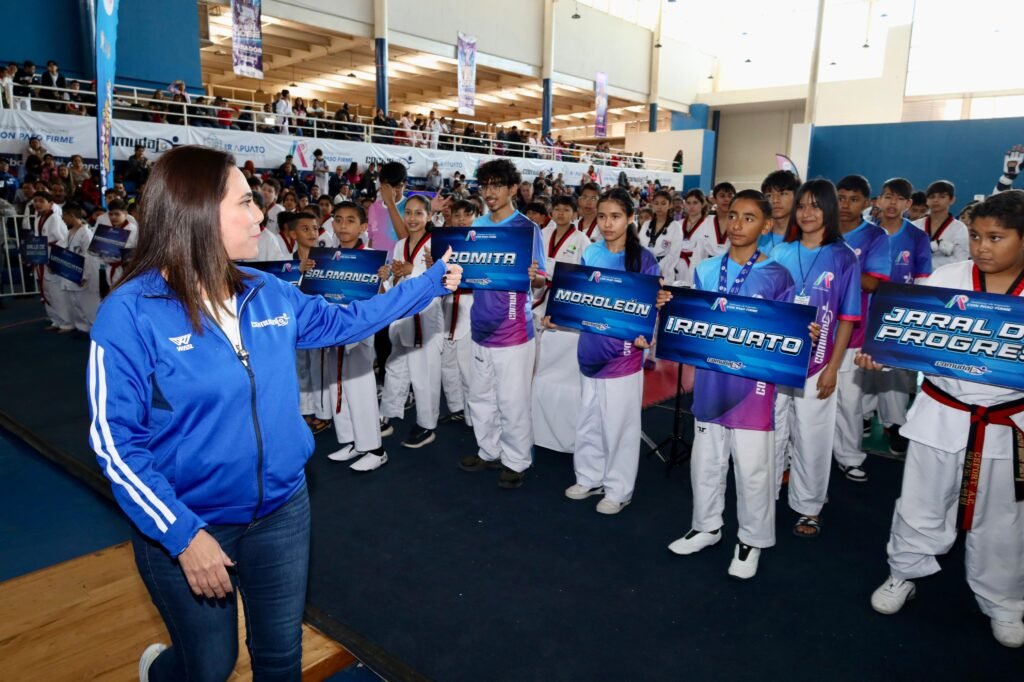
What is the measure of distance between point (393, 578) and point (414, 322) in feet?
7.15

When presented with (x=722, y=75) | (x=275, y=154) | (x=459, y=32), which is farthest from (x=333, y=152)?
(x=722, y=75)

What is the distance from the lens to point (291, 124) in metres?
17.3

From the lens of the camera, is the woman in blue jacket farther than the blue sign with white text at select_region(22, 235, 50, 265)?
No

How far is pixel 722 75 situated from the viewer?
115 ft

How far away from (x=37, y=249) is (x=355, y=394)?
7289mm

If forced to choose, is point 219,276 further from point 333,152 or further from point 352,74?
point 352,74

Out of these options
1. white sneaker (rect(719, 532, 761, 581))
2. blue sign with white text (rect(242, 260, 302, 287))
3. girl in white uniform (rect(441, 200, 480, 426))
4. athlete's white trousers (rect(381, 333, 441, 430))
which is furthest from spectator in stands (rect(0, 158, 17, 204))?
white sneaker (rect(719, 532, 761, 581))

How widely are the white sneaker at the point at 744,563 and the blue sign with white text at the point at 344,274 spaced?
2.71 m

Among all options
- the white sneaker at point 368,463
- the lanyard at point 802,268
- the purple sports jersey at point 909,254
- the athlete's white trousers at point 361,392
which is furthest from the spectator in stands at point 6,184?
the purple sports jersey at point 909,254

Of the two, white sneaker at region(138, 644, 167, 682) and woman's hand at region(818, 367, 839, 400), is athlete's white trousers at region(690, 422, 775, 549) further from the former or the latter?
white sneaker at region(138, 644, 167, 682)

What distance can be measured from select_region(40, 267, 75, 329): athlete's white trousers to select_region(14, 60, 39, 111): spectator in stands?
5.27m

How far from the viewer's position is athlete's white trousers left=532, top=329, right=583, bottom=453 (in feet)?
15.8

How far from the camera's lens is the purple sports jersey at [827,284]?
3436 mm

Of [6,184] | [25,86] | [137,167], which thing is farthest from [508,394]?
[25,86]
